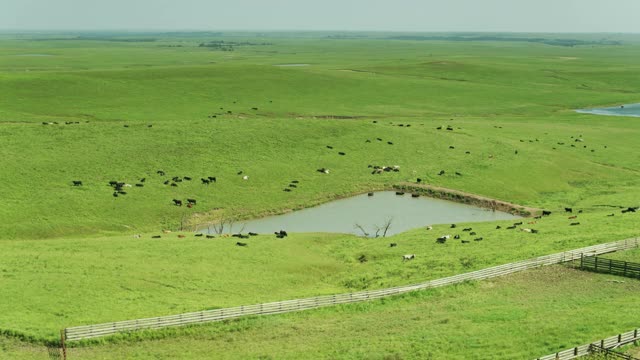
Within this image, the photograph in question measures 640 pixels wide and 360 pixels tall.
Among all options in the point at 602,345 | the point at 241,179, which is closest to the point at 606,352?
the point at 602,345

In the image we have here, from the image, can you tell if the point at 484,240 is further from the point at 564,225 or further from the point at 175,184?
the point at 175,184

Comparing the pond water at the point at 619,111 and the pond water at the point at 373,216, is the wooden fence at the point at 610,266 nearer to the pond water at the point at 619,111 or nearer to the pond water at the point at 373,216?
the pond water at the point at 373,216

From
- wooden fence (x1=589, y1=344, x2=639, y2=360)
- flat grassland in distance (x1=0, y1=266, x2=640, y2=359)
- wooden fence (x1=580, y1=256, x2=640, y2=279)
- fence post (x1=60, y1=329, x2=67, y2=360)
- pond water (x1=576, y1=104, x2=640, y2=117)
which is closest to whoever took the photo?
wooden fence (x1=589, y1=344, x2=639, y2=360)

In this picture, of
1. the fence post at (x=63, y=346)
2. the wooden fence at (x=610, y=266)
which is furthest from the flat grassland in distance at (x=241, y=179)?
the wooden fence at (x=610, y=266)

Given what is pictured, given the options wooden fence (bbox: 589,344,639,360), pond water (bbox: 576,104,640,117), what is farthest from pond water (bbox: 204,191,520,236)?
pond water (bbox: 576,104,640,117)

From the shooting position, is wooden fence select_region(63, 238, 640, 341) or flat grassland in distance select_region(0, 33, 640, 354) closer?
wooden fence select_region(63, 238, 640, 341)

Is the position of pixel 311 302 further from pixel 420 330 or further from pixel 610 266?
pixel 610 266

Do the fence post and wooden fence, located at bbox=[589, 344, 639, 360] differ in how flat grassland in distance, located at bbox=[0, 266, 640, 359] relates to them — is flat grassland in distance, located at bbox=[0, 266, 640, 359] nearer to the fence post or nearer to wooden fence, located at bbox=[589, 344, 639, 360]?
the fence post
